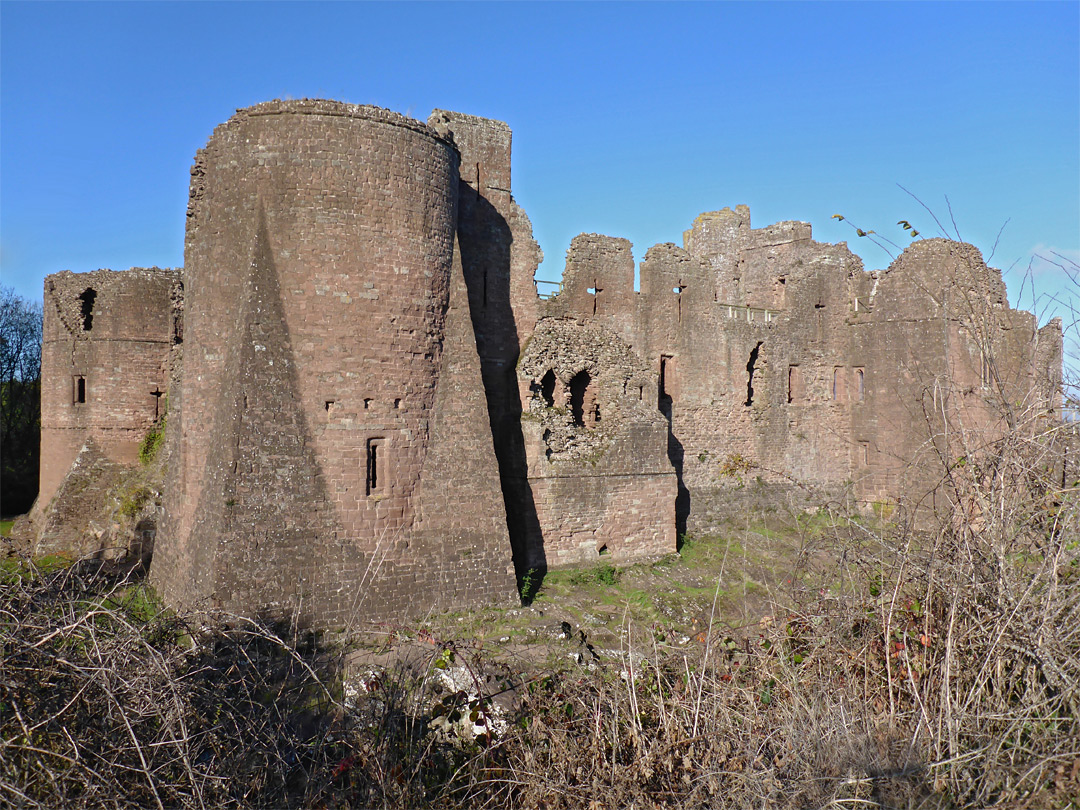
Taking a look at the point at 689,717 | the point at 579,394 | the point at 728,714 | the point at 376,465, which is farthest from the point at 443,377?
the point at 728,714

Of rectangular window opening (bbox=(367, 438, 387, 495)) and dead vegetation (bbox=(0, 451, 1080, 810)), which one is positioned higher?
rectangular window opening (bbox=(367, 438, 387, 495))

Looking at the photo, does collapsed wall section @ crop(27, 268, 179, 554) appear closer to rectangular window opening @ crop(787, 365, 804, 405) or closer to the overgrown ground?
the overgrown ground

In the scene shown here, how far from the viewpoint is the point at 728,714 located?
5363 mm

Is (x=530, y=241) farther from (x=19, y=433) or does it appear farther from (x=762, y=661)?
(x=19, y=433)

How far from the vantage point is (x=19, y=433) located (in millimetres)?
25141

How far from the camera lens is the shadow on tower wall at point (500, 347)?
13.2 meters

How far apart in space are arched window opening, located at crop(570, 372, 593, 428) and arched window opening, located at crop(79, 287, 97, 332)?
10.0 m

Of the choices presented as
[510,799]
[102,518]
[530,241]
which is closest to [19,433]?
[102,518]

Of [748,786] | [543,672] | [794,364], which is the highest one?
[794,364]

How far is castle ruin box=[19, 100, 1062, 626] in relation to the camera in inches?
383

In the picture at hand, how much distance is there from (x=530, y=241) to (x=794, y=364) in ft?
27.2

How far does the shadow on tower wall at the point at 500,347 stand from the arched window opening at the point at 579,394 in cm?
160

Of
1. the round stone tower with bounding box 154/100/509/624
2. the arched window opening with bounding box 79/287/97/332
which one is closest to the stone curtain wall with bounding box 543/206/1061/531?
the round stone tower with bounding box 154/100/509/624

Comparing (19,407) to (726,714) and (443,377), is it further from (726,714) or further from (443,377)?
(726,714)
